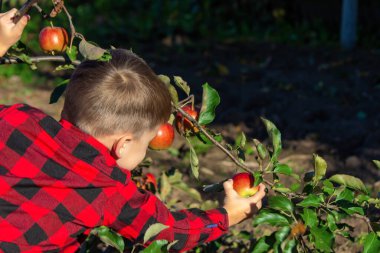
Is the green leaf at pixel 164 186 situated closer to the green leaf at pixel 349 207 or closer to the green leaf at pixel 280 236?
the green leaf at pixel 280 236

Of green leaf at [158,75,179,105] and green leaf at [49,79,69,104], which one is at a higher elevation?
green leaf at [158,75,179,105]

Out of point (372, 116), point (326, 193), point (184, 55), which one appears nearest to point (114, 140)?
point (326, 193)

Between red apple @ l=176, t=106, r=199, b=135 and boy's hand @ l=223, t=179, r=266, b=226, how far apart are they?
0.82 ft

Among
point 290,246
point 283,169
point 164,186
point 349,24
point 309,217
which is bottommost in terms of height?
point 349,24

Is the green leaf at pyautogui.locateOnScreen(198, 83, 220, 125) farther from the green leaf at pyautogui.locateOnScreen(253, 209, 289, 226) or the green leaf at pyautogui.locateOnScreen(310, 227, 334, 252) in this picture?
the green leaf at pyautogui.locateOnScreen(310, 227, 334, 252)

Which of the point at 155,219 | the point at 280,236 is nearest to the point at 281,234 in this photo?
→ the point at 280,236

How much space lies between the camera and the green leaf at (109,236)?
6.76 ft

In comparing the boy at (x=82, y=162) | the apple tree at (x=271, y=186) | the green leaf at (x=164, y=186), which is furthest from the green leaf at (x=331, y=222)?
the green leaf at (x=164, y=186)

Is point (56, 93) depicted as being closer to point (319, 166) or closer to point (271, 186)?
point (271, 186)

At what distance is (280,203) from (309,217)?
0.31 ft

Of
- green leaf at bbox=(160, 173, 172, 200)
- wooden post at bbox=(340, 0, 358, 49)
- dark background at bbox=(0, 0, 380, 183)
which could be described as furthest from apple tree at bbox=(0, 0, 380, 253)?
wooden post at bbox=(340, 0, 358, 49)

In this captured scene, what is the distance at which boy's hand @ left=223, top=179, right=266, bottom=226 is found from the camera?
2.21 m

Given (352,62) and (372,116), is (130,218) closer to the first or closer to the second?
Answer: (372,116)

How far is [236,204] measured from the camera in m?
2.21
